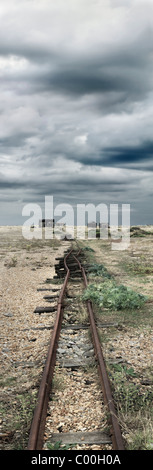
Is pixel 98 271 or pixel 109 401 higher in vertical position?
pixel 98 271

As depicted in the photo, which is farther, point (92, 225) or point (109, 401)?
point (92, 225)

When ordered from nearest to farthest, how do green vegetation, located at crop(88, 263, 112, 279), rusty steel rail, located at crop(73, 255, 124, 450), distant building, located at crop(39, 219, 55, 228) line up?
1. rusty steel rail, located at crop(73, 255, 124, 450)
2. green vegetation, located at crop(88, 263, 112, 279)
3. distant building, located at crop(39, 219, 55, 228)

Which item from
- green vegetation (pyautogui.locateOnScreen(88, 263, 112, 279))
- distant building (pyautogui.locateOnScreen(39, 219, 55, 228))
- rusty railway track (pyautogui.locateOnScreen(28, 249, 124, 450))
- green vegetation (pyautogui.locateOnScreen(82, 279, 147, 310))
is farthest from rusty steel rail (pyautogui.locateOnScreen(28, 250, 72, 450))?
distant building (pyautogui.locateOnScreen(39, 219, 55, 228))

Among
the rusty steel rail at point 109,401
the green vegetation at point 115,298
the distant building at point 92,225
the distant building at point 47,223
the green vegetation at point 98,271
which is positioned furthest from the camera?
the distant building at point 47,223

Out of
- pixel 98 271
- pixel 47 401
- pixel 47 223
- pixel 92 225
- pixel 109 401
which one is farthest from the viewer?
pixel 47 223

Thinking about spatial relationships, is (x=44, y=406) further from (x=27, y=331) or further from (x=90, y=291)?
(x=90, y=291)

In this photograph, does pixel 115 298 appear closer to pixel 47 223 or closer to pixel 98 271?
pixel 98 271

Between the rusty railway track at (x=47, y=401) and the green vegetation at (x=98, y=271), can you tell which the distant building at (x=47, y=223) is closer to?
the green vegetation at (x=98, y=271)

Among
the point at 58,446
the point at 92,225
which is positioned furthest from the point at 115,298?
the point at 92,225

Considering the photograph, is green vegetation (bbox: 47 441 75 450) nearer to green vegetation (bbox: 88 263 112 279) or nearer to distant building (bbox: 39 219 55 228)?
green vegetation (bbox: 88 263 112 279)

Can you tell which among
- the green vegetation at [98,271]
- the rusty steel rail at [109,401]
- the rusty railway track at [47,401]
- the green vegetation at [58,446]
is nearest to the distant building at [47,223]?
the green vegetation at [98,271]
